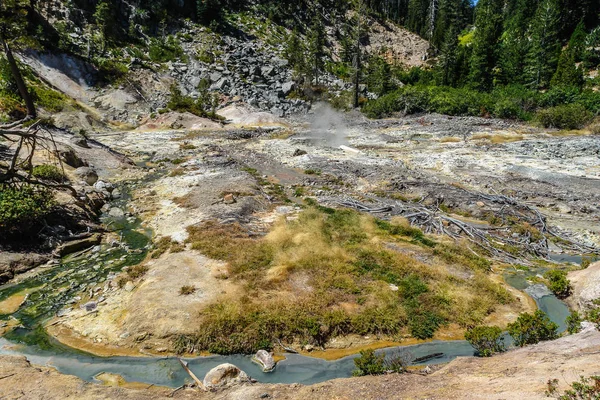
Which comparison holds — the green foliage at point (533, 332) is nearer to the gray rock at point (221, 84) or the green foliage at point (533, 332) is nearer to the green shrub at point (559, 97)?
the green shrub at point (559, 97)

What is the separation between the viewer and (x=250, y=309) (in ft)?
31.7

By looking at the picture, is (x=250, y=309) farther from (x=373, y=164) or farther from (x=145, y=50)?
(x=145, y=50)

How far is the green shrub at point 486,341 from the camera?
8203 mm

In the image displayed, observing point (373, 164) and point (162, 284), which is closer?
point (162, 284)

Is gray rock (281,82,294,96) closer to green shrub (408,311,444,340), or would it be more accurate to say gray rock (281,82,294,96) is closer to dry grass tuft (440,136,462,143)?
dry grass tuft (440,136,462,143)

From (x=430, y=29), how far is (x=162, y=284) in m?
107

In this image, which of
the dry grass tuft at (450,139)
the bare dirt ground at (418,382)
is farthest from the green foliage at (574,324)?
the dry grass tuft at (450,139)

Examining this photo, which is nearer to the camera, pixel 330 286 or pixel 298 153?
pixel 330 286

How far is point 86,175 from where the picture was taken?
803 inches

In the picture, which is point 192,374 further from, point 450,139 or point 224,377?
point 450,139

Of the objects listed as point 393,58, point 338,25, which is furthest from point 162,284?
point 338,25

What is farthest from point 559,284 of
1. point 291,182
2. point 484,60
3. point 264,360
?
point 484,60

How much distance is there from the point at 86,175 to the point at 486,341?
842 inches

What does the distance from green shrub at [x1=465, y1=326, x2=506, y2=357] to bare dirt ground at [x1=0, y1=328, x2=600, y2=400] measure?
487mm
